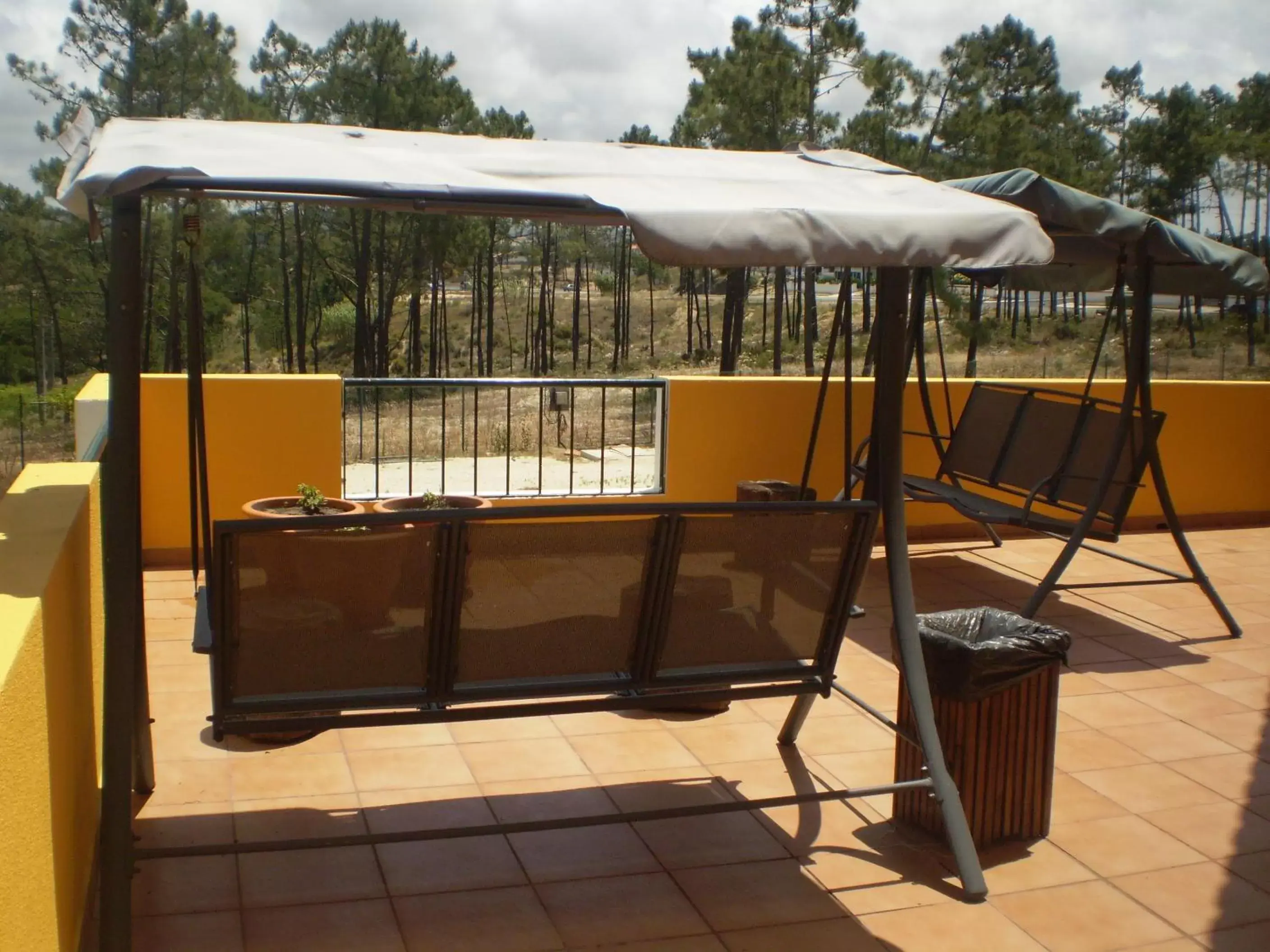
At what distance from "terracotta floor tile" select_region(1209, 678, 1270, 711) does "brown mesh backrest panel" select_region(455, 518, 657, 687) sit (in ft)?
9.14

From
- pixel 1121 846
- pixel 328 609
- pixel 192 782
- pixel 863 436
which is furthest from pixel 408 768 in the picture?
pixel 863 436

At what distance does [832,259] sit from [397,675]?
1306mm

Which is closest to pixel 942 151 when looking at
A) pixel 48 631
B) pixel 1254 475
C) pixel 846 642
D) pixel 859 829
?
pixel 1254 475

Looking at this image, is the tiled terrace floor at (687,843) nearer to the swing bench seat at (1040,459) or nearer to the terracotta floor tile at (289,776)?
the terracotta floor tile at (289,776)

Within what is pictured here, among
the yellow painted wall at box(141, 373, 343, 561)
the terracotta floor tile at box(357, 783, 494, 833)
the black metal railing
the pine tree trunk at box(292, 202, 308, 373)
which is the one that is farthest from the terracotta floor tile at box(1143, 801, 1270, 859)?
the pine tree trunk at box(292, 202, 308, 373)

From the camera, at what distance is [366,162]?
271cm

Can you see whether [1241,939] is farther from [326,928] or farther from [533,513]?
[326,928]

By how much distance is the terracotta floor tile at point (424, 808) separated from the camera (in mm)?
3279

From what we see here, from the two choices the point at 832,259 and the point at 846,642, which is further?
the point at 846,642

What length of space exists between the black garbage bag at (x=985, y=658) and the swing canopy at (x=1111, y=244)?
80.9 inches

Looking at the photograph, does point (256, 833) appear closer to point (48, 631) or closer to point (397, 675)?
point (397, 675)

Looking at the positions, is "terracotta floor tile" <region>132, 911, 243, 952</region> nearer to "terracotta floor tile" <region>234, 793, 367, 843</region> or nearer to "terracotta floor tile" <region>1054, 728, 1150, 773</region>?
"terracotta floor tile" <region>234, 793, 367, 843</region>

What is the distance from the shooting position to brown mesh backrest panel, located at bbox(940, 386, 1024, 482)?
6367 millimetres

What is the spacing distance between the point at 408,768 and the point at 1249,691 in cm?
314
